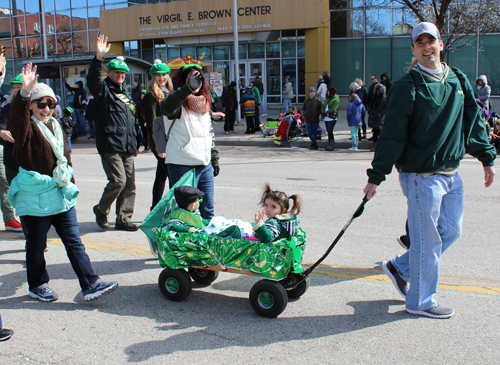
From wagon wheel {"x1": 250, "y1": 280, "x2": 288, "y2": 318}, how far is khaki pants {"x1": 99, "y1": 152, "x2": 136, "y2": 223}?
2.99 meters

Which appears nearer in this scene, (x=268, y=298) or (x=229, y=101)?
(x=268, y=298)

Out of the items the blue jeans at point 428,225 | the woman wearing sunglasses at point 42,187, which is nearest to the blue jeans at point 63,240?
the woman wearing sunglasses at point 42,187

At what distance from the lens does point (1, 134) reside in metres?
5.19

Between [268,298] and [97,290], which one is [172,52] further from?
[268,298]

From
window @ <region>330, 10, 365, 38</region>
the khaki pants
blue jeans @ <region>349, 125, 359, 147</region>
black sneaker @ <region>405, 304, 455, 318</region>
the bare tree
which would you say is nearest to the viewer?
black sneaker @ <region>405, 304, 455, 318</region>

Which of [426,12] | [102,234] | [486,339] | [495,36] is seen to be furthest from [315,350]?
[495,36]

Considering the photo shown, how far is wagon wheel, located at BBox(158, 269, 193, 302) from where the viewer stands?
4.08 meters

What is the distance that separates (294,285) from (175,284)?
3.24 ft

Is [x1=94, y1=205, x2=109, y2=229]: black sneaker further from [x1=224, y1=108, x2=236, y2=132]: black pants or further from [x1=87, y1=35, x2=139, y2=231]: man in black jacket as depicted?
[x1=224, y1=108, x2=236, y2=132]: black pants

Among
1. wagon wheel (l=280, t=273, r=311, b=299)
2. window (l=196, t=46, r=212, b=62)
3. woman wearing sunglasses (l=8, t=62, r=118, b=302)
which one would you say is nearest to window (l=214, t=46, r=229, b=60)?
window (l=196, t=46, r=212, b=62)

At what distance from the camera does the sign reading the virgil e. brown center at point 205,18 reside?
78.9ft

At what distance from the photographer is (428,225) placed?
3.55 metres

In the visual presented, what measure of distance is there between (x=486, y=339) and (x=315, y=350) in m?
1.16

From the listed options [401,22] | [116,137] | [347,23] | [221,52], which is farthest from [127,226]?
[221,52]
